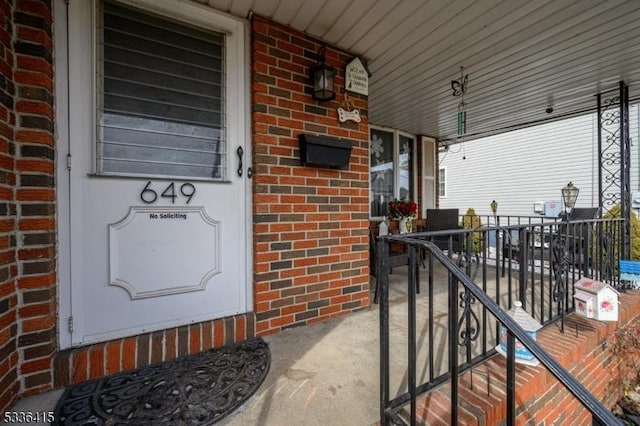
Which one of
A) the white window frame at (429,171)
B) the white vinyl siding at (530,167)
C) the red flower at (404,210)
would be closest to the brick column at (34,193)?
the red flower at (404,210)

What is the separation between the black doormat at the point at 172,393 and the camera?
129 centimetres

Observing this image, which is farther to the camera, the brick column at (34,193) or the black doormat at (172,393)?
the brick column at (34,193)

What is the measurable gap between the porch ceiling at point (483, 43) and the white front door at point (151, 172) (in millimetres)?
507

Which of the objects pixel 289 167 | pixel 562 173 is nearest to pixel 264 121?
pixel 289 167

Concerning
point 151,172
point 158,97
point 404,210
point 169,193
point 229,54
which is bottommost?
point 404,210

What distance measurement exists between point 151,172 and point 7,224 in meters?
0.69

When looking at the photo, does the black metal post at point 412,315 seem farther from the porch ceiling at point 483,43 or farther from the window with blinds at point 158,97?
the porch ceiling at point 483,43

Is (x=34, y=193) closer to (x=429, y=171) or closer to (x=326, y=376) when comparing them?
(x=326, y=376)

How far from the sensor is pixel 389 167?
4.95 m

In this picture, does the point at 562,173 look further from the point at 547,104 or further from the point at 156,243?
the point at 156,243

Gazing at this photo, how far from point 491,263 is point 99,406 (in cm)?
563

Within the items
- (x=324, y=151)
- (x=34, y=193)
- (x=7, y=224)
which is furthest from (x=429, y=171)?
(x=7, y=224)

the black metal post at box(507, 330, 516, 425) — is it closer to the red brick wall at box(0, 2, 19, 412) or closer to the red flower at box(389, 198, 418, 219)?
the red brick wall at box(0, 2, 19, 412)

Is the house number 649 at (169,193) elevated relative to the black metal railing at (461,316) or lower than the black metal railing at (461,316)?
elevated
